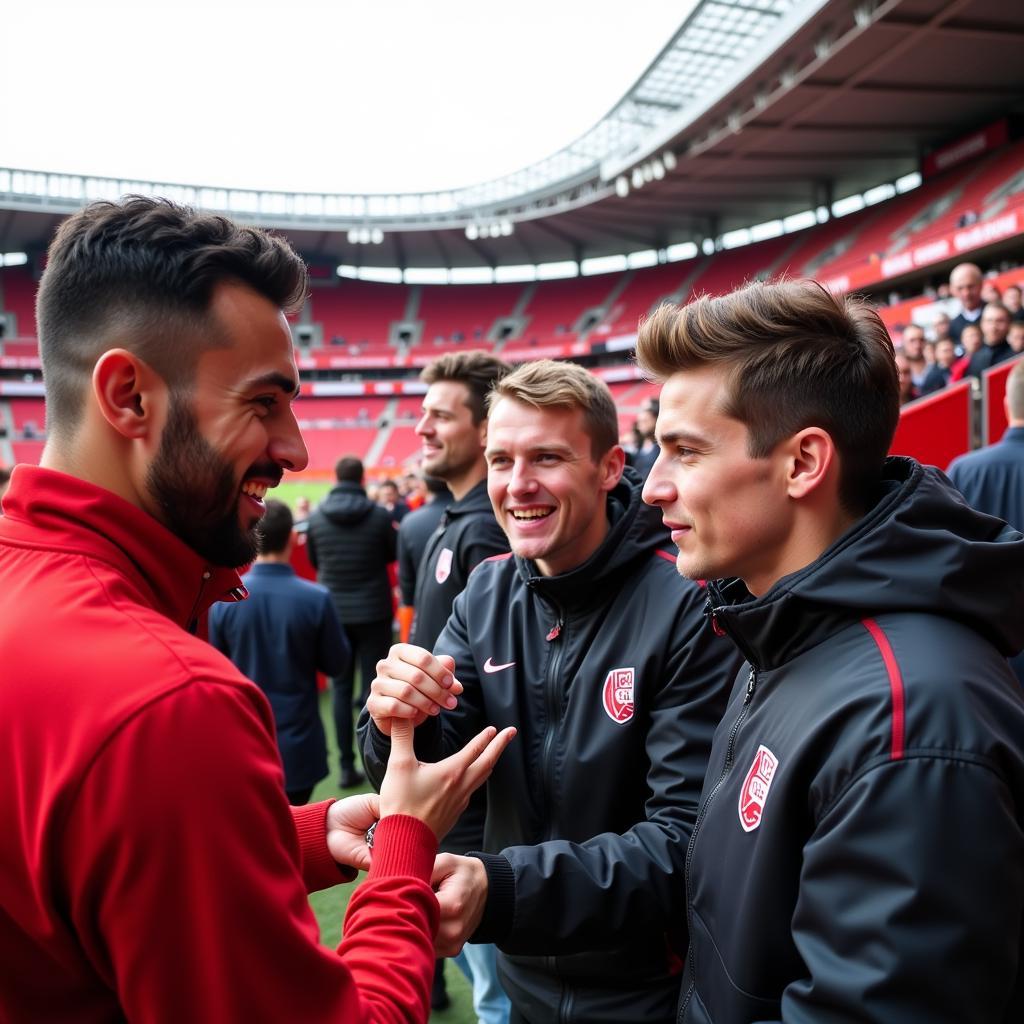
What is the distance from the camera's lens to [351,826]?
70.1 inches

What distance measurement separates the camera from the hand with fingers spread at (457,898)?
150 centimetres

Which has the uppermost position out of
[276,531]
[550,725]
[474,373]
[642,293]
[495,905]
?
[642,293]

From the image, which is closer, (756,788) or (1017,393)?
(756,788)

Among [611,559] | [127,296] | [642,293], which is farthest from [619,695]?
[642,293]

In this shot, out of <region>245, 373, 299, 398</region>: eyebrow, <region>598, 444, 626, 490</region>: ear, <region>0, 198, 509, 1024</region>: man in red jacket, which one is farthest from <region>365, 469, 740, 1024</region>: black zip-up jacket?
<region>245, 373, 299, 398</region>: eyebrow

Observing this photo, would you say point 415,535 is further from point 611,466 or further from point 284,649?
point 611,466

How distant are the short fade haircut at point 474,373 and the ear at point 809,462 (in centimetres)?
259

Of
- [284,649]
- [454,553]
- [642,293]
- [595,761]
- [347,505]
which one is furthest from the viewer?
[642,293]

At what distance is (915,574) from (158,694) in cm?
108

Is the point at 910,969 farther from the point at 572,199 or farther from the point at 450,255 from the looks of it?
the point at 450,255

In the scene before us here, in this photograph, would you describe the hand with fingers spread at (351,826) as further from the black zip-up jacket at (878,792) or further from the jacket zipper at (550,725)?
the black zip-up jacket at (878,792)

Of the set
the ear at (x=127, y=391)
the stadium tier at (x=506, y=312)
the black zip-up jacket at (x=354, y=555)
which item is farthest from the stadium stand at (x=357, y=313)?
the ear at (x=127, y=391)

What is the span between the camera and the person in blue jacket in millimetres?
4242

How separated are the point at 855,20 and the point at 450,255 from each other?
97.2ft
